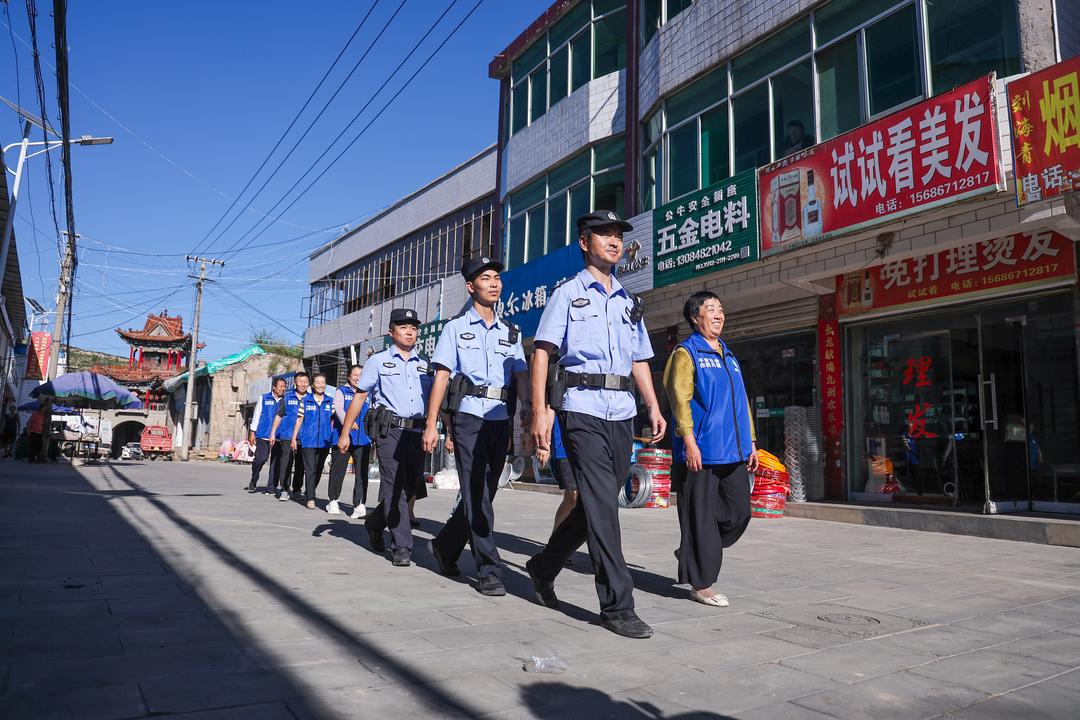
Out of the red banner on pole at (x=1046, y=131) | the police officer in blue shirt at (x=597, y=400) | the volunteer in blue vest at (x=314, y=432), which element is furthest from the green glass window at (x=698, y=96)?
the police officer in blue shirt at (x=597, y=400)

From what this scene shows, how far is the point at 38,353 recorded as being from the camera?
46562mm

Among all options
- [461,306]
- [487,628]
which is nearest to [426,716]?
[487,628]

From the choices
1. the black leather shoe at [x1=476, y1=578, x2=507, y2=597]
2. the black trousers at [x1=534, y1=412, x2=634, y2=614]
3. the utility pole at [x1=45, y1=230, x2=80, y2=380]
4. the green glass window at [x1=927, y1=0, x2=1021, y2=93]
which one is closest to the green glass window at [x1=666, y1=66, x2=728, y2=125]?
the green glass window at [x1=927, y1=0, x2=1021, y2=93]

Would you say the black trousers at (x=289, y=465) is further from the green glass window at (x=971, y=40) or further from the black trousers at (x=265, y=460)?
the green glass window at (x=971, y=40)

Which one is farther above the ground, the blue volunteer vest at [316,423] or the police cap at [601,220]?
the police cap at [601,220]

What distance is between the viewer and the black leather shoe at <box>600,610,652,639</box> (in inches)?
134

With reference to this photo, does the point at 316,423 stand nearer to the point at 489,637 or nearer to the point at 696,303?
the point at 696,303

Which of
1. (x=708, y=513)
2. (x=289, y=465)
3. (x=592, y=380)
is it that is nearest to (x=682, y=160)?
(x=289, y=465)

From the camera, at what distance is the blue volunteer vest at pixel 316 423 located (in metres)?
10.3

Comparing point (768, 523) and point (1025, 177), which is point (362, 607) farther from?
point (1025, 177)

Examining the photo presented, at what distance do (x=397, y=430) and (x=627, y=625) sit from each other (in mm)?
2827

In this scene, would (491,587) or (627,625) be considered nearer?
(627,625)

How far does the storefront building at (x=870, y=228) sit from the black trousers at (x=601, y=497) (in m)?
6.20

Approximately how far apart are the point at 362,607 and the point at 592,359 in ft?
5.65
